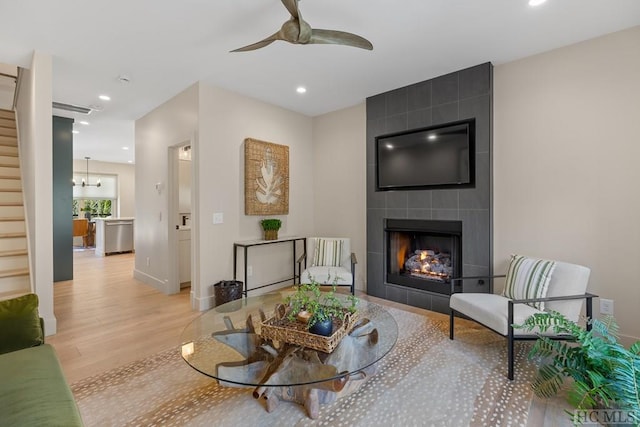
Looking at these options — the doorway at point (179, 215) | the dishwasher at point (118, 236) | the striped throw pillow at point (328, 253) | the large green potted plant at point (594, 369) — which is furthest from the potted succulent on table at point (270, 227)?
the dishwasher at point (118, 236)

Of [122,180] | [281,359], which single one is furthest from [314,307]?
[122,180]

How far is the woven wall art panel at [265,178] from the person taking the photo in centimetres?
397

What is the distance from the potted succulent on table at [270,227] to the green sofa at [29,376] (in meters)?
2.52

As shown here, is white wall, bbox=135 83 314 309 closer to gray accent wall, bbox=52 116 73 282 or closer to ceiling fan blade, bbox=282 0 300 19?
gray accent wall, bbox=52 116 73 282

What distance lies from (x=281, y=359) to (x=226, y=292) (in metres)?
1.96

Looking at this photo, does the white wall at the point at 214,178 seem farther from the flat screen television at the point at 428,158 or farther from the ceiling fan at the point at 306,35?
the ceiling fan at the point at 306,35

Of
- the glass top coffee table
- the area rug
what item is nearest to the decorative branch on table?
the glass top coffee table

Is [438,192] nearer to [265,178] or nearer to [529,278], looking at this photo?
[529,278]

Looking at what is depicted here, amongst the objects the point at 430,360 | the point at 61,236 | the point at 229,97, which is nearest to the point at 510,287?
the point at 430,360

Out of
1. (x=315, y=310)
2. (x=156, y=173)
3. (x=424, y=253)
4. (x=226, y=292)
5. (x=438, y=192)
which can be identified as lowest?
(x=226, y=292)

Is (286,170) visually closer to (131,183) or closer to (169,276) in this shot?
(169,276)

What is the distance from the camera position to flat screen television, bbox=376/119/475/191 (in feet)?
10.8

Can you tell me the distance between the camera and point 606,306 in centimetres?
259

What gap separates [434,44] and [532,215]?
186cm
